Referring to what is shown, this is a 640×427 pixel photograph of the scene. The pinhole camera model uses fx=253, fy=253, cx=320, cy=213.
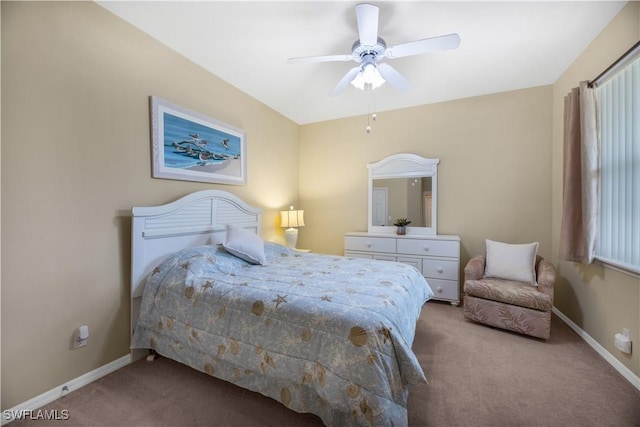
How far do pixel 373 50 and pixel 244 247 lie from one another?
6.63ft

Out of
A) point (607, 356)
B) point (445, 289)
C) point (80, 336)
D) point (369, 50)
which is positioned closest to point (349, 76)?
point (369, 50)

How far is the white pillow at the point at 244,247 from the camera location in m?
2.38

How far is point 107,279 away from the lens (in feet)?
6.35

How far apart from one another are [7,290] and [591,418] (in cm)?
347

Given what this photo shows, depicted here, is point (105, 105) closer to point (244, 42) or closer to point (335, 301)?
point (244, 42)

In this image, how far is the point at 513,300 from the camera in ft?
7.79

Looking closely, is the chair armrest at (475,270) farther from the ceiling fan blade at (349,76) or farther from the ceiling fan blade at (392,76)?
the ceiling fan blade at (349,76)

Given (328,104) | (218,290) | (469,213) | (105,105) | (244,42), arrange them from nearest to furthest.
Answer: (218,290) < (105,105) < (244,42) < (469,213) < (328,104)

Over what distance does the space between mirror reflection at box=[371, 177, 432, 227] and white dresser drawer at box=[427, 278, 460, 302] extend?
2.64ft

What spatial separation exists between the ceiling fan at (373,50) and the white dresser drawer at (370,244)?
1.96 metres

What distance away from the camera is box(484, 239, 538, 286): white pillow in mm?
2664

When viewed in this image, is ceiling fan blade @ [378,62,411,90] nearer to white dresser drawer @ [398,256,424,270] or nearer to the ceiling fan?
the ceiling fan

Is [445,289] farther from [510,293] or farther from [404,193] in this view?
[404,193]

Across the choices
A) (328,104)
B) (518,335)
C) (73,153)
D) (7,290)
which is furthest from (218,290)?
(328,104)
